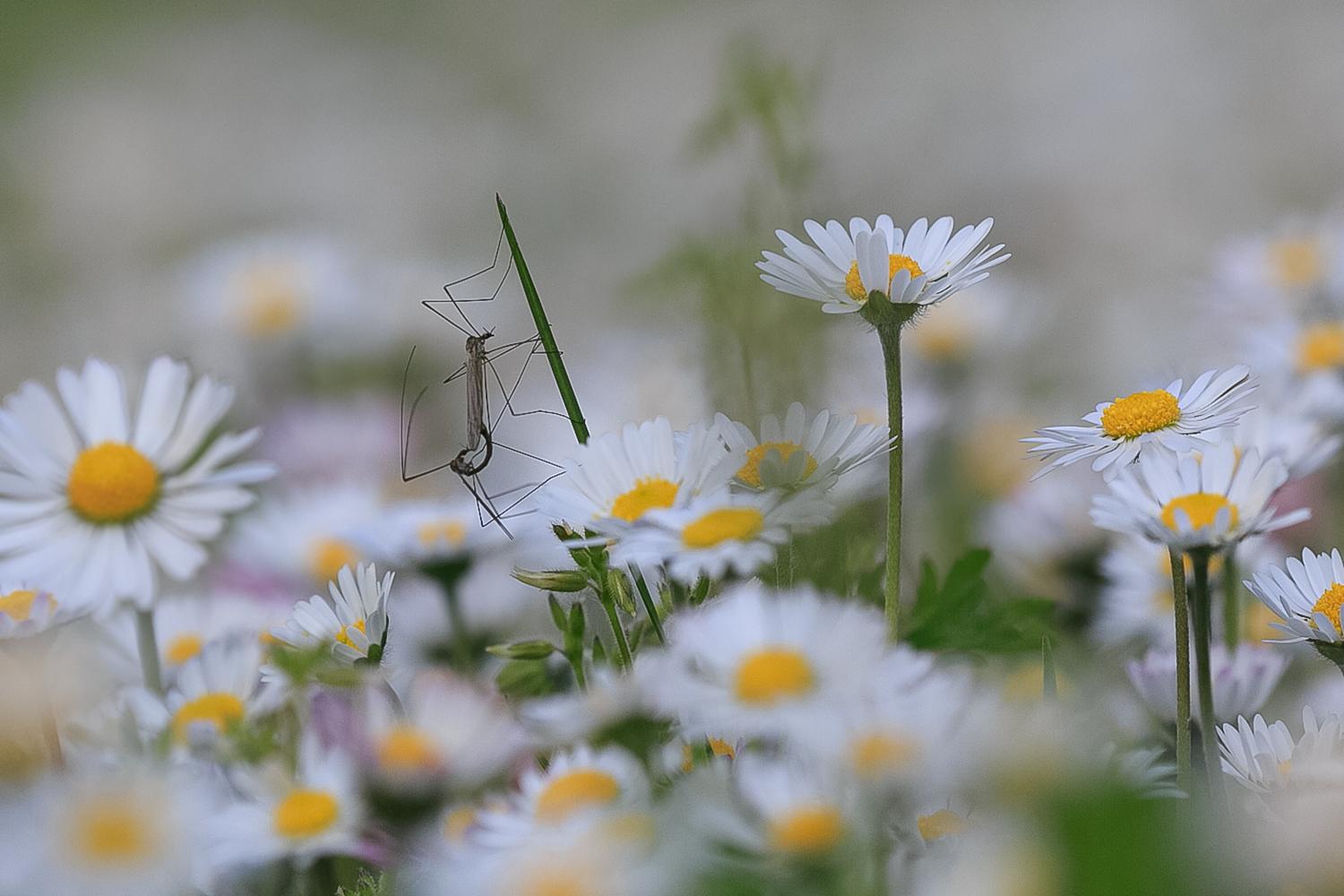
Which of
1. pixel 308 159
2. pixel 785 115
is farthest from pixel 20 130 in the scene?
pixel 785 115

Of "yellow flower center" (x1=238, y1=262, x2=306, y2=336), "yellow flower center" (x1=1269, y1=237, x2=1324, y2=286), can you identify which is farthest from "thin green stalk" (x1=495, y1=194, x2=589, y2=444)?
"yellow flower center" (x1=238, y1=262, x2=306, y2=336)

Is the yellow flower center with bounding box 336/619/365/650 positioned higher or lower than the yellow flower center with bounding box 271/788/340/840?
higher

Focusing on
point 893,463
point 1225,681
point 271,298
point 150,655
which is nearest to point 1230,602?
point 1225,681

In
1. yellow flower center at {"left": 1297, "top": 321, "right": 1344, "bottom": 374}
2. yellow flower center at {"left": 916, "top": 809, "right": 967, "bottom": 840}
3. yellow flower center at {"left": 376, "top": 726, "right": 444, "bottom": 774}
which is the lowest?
yellow flower center at {"left": 916, "top": 809, "right": 967, "bottom": 840}

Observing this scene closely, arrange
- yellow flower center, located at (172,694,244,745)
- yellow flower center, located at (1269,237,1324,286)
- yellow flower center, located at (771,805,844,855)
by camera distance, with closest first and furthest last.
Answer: yellow flower center, located at (771,805,844,855)
yellow flower center, located at (172,694,244,745)
yellow flower center, located at (1269,237,1324,286)

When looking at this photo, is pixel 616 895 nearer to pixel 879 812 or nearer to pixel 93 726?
pixel 879 812

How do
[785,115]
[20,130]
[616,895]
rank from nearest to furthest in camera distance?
[616,895] → [785,115] → [20,130]

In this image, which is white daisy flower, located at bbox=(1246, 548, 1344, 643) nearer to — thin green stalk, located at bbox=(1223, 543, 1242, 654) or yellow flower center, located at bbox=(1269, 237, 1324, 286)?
thin green stalk, located at bbox=(1223, 543, 1242, 654)
